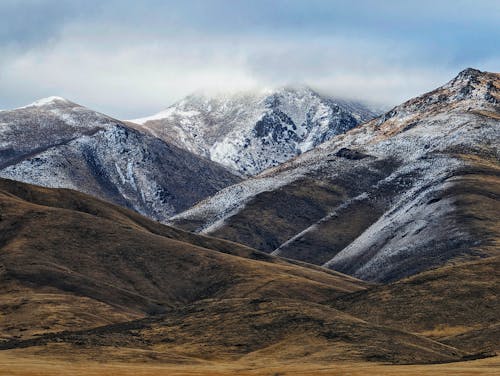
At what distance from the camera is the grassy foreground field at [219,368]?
142 m

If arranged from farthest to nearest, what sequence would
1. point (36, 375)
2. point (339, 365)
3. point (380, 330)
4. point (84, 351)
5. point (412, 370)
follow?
point (380, 330), point (84, 351), point (339, 365), point (412, 370), point (36, 375)

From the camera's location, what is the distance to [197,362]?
571 ft

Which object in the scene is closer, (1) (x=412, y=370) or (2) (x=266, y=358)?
(1) (x=412, y=370)

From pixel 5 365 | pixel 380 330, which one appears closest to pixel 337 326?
pixel 380 330

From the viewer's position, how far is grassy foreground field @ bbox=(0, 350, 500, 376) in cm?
14238

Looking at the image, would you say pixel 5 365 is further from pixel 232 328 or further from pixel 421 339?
pixel 421 339

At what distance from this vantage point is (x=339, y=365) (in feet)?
536

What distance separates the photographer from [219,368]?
161m

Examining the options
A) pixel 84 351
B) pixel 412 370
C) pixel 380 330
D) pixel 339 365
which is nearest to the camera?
pixel 412 370

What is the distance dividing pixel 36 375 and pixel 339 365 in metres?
48.7

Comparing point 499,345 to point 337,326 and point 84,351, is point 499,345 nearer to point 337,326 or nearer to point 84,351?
point 337,326

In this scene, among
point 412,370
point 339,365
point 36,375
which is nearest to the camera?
point 36,375

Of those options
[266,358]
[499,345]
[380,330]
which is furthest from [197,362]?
[499,345]

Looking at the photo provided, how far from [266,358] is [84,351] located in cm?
2935
